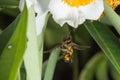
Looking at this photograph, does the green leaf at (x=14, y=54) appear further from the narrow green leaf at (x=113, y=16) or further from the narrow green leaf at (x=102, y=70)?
the narrow green leaf at (x=102, y=70)

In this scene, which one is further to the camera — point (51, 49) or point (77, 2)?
point (51, 49)

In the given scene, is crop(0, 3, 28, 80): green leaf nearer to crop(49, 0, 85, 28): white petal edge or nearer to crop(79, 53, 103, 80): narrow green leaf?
crop(49, 0, 85, 28): white petal edge

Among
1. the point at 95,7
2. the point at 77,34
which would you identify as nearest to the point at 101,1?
the point at 95,7

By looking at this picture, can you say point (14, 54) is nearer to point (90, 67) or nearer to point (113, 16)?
point (113, 16)

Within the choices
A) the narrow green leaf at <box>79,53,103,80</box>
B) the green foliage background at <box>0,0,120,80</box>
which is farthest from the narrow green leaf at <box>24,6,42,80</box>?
the narrow green leaf at <box>79,53,103,80</box>

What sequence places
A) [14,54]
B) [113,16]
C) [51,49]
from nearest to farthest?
1. [14,54]
2. [113,16]
3. [51,49]

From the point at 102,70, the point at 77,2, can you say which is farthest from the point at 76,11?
the point at 102,70
